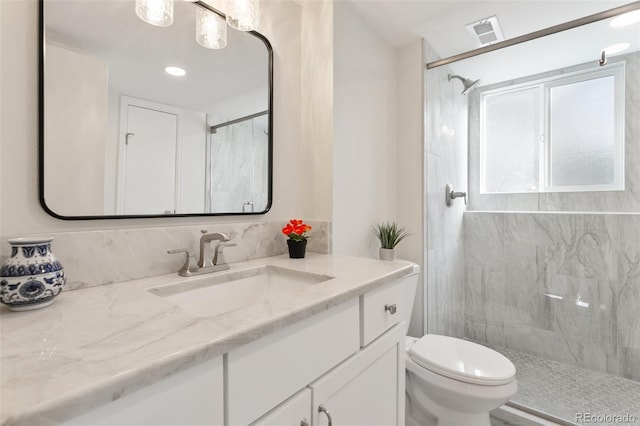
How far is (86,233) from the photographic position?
86 centimetres

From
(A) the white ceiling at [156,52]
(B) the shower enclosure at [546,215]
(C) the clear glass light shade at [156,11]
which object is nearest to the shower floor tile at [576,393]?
(B) the shower enclosure at [546,215]

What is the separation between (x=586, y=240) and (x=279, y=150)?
6.98 ft

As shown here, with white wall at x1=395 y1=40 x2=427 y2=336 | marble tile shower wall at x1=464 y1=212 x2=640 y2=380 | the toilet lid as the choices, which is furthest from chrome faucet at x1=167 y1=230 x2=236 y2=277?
marble tile shower wall at x1=464 y1=212 x2=640 y2=380

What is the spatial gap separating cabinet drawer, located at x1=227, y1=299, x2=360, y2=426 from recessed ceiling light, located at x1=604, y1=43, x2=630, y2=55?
2.48 m

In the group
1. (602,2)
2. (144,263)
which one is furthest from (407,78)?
(144,263)

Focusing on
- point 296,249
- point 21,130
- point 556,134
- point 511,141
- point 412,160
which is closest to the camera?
point 21,130

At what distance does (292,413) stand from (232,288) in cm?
49

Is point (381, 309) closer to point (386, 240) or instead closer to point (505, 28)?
point (386, 240)

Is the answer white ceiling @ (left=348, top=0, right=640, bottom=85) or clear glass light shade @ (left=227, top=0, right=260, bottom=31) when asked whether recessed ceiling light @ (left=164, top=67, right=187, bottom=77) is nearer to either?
clear glass light shade @ (left=227, top=0, right=260, bottom=31)

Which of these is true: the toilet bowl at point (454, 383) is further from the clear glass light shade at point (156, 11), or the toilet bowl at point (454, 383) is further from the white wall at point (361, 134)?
the clear glass light shade at point (156, 11)

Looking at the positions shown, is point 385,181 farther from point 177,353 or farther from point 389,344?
point 177,353

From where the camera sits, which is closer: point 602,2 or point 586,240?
point 602,2

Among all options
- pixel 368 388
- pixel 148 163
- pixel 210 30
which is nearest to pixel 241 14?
pixel 210 30

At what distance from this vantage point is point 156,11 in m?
0.99
